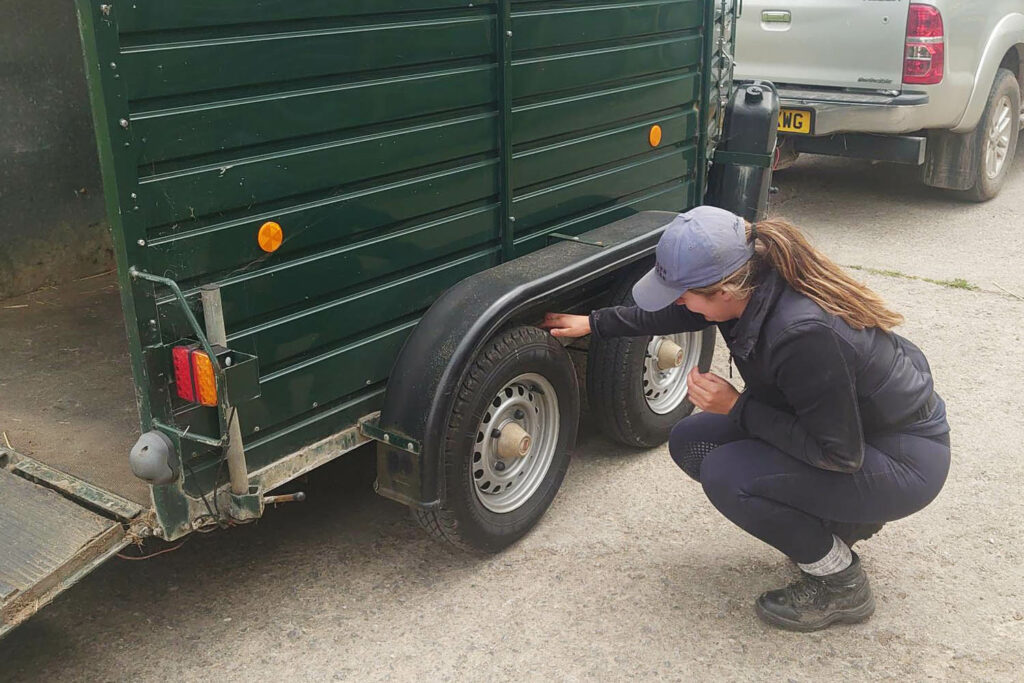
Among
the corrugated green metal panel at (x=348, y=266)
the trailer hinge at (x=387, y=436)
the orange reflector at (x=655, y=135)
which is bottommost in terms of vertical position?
the trailer hinge at (x=387, y=436)

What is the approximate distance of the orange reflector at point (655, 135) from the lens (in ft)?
14.3

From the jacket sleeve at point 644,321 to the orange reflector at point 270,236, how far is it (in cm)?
117

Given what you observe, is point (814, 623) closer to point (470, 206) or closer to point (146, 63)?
point (470, 206)

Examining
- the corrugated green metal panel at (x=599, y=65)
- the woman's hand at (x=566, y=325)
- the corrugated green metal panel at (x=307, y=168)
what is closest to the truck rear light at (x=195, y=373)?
the corrugated green metal panel at (x=307, y=168)

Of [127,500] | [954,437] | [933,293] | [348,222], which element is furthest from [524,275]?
[933,293]

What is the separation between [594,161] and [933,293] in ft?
9.91

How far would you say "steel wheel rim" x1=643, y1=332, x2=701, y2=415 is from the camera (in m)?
4.32

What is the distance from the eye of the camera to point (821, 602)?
3.29 metres

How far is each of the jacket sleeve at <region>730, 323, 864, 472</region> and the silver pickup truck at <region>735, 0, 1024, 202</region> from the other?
4520 mm

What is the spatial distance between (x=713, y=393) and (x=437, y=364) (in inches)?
33.4

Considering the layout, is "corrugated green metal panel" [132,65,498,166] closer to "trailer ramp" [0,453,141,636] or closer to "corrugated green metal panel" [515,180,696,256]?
"corrugated green metal panel" [515,180,696,256]

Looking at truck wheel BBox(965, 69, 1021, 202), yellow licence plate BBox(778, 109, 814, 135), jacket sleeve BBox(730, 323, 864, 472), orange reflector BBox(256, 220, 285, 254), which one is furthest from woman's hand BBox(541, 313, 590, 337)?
truck wheel BBox(965, 69, 1021, 202)

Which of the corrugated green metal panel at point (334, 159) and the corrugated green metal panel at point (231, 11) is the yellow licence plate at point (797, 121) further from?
the corrugated green metal panel at point (231, 11)

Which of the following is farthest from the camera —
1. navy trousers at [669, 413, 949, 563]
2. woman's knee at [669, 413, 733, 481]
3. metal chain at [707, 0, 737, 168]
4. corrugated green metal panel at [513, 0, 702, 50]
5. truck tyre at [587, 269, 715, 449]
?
metal chain at [707, 0, 737, 168]
